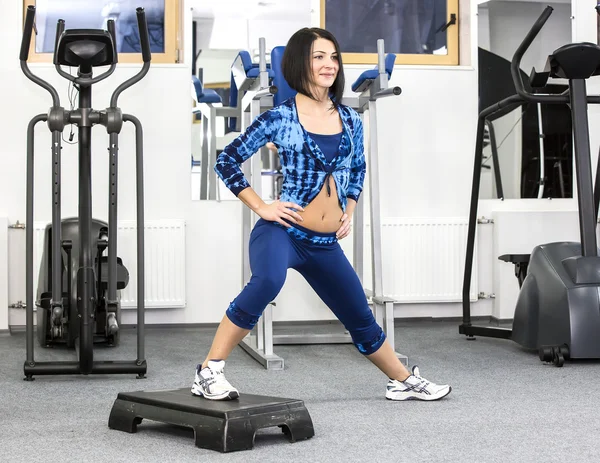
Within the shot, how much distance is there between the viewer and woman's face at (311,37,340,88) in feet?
9.12

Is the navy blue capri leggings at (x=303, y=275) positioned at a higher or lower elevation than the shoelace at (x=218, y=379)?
higher

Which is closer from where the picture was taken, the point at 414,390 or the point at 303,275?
the point at 303,275

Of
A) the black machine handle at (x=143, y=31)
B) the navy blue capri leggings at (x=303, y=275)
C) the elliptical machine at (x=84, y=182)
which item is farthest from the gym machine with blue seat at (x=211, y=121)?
the navy blue capri leggings at (x=303, y=275)

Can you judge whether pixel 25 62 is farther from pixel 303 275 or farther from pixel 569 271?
pixel 569 271

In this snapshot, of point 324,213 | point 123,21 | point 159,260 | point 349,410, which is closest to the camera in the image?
point 324,213

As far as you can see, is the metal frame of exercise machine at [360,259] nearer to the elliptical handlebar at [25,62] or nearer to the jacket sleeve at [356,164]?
the jacket sleeve at [356,164]

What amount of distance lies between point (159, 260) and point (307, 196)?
2358mm

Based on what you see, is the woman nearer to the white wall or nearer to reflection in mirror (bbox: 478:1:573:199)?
the white wall

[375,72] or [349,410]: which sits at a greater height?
[375,72]

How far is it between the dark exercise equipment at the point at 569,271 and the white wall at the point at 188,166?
1160 millimetres

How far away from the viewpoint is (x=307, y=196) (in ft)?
9.19

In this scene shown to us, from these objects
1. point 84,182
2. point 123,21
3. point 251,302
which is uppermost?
point 123,21

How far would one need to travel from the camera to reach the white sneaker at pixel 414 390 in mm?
3025

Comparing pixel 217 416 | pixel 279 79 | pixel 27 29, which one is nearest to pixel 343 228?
pixel 217 416
